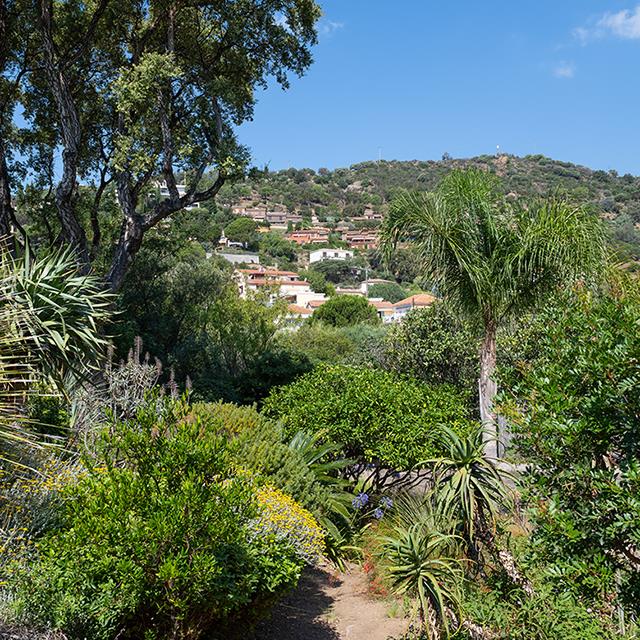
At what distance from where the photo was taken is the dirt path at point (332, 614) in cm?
517

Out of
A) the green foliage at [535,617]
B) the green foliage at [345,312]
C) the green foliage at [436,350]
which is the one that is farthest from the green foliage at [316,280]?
the green foliage at [535,617]

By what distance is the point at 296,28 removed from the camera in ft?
42.3

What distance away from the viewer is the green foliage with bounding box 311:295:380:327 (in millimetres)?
45406

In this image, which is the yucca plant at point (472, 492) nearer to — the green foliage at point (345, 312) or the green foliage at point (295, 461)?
the green foliage at point (295, 461)

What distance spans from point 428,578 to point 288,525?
43.5 inches

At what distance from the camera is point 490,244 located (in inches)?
368

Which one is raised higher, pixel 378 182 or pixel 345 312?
pixel 378 182

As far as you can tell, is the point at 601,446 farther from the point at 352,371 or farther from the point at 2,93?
the point at 2,93

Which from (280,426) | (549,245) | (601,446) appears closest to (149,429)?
(601,446)

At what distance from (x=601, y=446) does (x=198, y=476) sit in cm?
234

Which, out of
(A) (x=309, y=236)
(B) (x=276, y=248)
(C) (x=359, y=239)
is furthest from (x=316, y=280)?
(C) (x=359, y=239)

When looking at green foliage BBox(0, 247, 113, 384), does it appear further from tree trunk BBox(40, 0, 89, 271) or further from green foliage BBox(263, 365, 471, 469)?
tree trunk BBox(40, 0, 89, 271)

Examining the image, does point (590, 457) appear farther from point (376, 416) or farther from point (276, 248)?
point (276, 248)

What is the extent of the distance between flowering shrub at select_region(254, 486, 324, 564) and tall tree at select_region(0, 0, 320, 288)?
783 centimetres
